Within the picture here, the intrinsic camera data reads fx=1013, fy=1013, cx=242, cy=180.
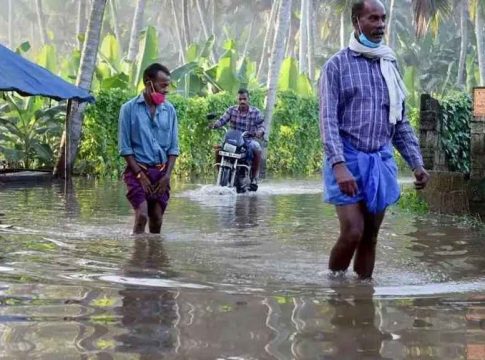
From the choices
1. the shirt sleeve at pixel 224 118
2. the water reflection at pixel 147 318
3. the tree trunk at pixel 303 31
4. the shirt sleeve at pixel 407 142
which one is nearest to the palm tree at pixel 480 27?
the tree trunk at pixel 303 31

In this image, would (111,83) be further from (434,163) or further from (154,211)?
(154,211)

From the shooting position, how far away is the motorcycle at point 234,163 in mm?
15562

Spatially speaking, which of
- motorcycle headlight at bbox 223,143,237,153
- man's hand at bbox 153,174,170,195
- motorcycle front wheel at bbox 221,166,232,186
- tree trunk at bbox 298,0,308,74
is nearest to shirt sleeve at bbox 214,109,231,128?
motorcycle headlight at bbox 223,143,237,153

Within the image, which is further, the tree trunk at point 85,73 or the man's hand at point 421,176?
the tree trunk at point 85,73

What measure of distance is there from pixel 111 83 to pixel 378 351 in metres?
16.6

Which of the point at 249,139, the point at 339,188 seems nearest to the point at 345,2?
the point at 249,139

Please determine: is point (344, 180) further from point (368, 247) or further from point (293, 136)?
point (293, 136)

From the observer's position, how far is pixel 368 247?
6352 millimetres

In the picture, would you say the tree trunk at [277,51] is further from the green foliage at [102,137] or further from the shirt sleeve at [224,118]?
the shirt sleeve at [224,118]

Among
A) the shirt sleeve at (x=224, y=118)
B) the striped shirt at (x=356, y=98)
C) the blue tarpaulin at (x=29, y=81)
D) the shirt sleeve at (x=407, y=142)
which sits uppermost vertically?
the blue tarpaulin at (x=29, y=81)

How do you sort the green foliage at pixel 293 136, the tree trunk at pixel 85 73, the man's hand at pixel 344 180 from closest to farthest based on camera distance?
the man's hand at pixel 344 180
the tree trunk at pixel 85 73
the green foliage at pixel 293 136

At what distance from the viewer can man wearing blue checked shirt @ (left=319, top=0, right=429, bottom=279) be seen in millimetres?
6016

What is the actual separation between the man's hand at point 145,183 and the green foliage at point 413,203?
4.46 m

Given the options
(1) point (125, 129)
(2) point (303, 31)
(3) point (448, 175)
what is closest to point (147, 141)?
(1) point (125, 129)
